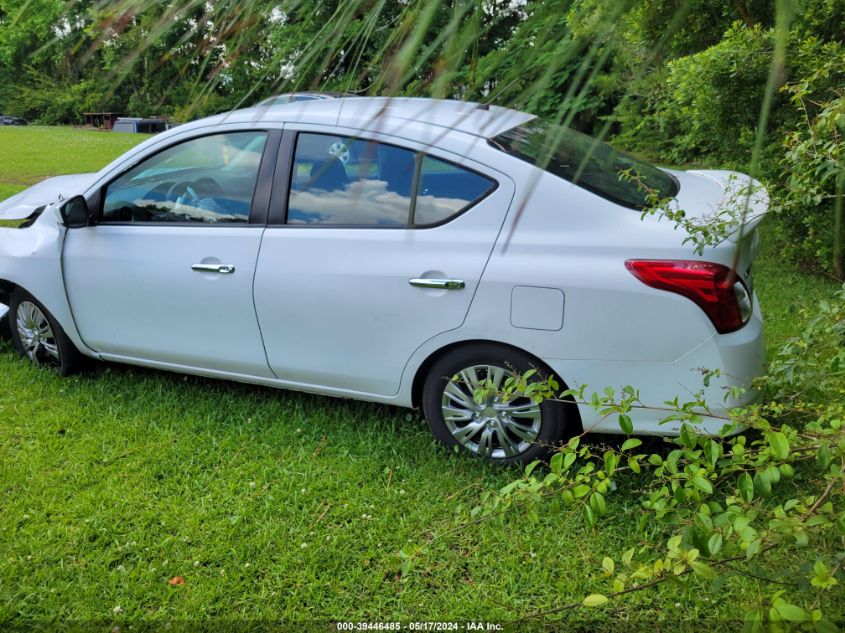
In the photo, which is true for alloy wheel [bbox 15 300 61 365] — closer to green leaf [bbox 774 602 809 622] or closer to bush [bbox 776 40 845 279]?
bush [bbox 776 40 845 279]

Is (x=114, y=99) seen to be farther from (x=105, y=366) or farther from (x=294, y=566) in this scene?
(x=105, y=366)

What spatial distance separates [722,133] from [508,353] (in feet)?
13.1

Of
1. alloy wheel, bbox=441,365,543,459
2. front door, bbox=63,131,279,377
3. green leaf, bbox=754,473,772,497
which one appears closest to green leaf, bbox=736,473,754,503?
green leaf, bbox=754,473,772,497

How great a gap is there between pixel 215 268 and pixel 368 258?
2.77ft

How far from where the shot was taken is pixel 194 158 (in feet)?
12.4

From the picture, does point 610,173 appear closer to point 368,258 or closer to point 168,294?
point 368,258

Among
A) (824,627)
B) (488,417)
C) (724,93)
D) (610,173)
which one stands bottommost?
(488,417)

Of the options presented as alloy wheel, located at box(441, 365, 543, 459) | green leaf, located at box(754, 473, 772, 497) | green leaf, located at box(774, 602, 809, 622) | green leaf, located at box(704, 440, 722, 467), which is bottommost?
alloy wheel, located at box(441, 365, 543, 459)

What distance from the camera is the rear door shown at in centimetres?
312

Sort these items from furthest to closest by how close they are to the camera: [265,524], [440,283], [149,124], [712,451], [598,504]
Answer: [440,283]
[265,524]
[149,124]
[598,504]
[712,451]

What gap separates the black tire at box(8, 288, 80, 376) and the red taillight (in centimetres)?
339

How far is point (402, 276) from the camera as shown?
3195mm

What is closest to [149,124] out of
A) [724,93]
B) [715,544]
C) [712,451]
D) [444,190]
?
[444,190]

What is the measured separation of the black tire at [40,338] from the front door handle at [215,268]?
4.19ft
